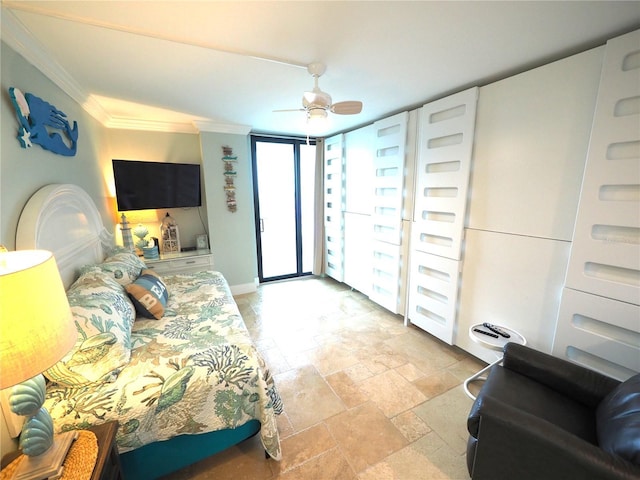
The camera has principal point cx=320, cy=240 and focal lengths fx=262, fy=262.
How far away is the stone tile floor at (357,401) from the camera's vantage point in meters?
1.50

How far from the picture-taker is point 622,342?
1.50 m

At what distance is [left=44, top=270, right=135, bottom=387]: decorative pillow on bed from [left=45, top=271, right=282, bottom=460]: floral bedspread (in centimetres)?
6

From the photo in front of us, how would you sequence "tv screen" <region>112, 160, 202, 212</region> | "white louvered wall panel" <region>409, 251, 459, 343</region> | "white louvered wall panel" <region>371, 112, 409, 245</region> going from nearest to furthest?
"white louvered wall panel" <region>409, 251, 459, 343</region> < "white louvered wall panel" <region>371, 112, 409, 245</region> < "tv screen" <region>112, 160, 202, 212</region>

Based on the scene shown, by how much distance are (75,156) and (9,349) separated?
2.01m

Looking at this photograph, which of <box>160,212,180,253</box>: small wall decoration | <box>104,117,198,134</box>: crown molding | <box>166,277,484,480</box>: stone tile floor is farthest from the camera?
<box>160,212,180,253</box>: small wall decoration

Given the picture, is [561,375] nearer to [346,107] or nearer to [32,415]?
Result: [346,107]

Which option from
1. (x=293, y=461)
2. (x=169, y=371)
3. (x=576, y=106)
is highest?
(x=576, y=106)

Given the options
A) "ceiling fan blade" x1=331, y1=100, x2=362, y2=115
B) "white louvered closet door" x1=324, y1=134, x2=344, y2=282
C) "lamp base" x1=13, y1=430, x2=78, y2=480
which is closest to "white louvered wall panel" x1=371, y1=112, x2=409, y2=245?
"white louvered closet door" x1=324, y1=134, x2=344, y2=282

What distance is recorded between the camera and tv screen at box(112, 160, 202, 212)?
115 inches

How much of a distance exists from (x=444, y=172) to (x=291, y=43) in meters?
1.64

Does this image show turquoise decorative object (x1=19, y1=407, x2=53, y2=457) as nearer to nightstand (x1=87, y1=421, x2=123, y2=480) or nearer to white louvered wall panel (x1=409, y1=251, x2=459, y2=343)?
nightstand (x1=87, y1=421, x2=123, y2=480)

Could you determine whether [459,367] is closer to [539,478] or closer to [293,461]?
[539,478]

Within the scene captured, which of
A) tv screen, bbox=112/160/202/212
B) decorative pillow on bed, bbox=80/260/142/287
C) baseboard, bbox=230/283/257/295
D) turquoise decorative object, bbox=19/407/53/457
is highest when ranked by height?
tv screen, bbox=112/160/202/212

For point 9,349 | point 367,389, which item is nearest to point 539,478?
point 367,389
